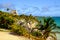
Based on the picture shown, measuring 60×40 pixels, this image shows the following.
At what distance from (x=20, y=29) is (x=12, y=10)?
5859 millimetres

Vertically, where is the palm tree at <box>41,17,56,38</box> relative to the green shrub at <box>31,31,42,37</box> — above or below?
above

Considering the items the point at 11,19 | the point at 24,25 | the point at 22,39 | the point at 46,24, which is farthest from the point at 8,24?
the point at 22,39

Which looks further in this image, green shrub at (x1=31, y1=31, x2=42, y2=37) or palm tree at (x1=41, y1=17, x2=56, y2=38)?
palm tree at (x1=41, y1=17, x2=56, y2=38)

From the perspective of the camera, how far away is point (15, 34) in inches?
620

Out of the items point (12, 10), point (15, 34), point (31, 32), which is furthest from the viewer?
point (12, 10)

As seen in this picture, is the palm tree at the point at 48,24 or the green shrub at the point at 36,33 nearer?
the green shrub at the point at 36,33

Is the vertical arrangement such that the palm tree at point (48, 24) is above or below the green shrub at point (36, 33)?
above

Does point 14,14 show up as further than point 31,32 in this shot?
Yes

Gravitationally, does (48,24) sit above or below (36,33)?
above

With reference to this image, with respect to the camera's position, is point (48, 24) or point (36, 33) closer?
point (36, 33)

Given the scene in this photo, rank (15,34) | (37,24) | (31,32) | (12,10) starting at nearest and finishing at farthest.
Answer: (15,34) → (31,32) → (37,24) → (12,10)

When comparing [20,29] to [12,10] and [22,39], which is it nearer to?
[22,39]

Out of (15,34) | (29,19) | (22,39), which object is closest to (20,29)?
(15,34)

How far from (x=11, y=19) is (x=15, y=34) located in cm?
359
